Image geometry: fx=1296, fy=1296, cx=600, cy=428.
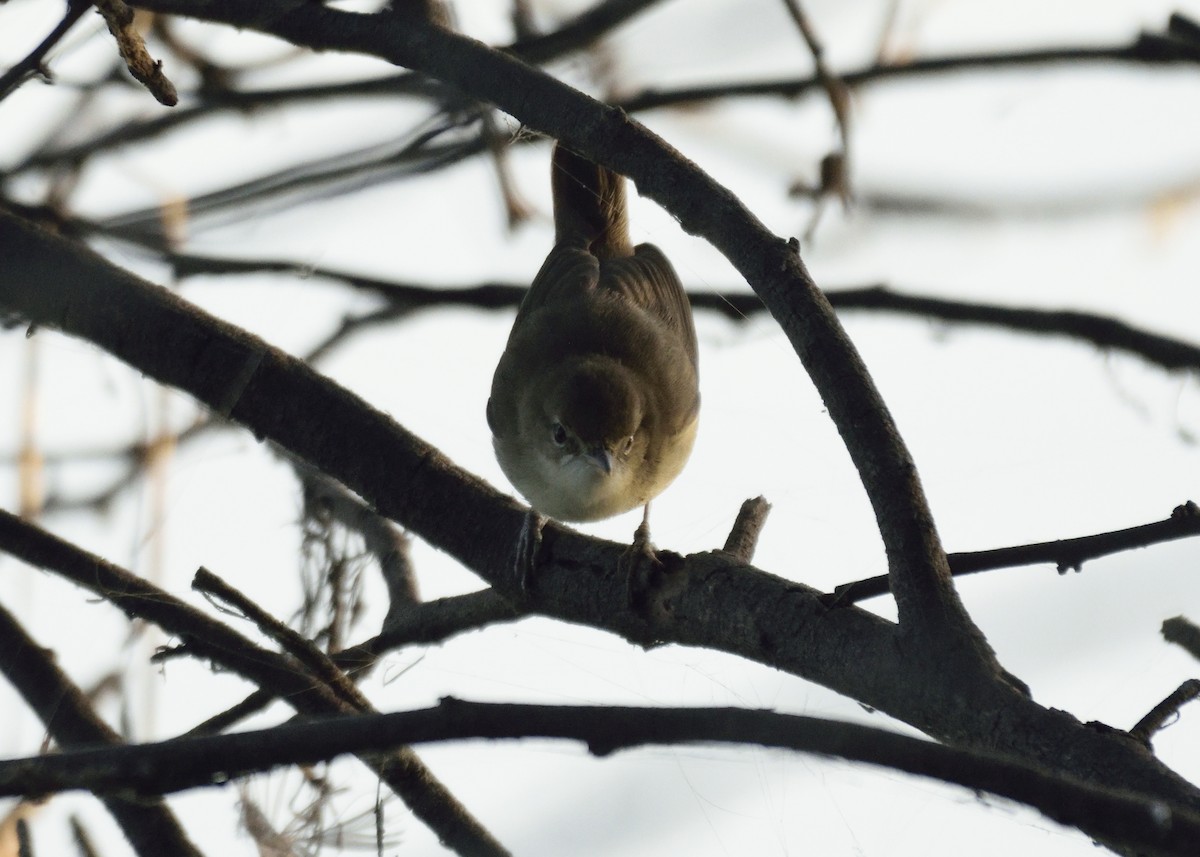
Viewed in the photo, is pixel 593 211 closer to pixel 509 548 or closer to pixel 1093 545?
pixel 509 548

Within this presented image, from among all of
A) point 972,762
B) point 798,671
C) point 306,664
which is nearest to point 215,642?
point 306,664

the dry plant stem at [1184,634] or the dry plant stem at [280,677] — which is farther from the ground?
the dry plant stem at [280,677]

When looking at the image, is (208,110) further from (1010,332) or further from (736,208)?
(1010,332)

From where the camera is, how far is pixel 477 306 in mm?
3963

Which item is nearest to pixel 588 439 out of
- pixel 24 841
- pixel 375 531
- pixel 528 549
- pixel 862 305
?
pixel 375 531

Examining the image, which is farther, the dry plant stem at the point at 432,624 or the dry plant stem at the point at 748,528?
the dry plant stem at the point at 432,624

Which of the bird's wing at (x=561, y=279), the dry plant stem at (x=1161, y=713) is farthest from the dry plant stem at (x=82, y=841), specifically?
the bird's wing at (x=561, y=279)

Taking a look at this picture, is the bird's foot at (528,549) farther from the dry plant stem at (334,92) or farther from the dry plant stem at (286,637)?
the dry plant stem at (334,92)

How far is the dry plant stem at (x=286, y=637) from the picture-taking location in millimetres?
2223

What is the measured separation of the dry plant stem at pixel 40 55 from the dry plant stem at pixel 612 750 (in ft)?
5.19

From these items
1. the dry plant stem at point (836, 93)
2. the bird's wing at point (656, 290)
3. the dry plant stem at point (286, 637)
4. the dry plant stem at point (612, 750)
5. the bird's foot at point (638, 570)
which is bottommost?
the dry plant stem at point (612, 750)

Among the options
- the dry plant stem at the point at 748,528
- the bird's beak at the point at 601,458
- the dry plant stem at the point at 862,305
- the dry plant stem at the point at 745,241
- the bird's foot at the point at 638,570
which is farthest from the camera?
the bird's beak at the point at 601,458

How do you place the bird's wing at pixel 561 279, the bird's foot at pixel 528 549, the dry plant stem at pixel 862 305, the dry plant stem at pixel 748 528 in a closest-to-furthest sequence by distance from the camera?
the bird's foot at pixel 528 549 < the dry plant stem at pixel 748 528 < the dry plant stem at pixel 862 305 < the bird's wing at pixel 561 279

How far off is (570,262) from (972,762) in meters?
3.37
